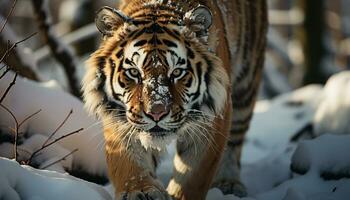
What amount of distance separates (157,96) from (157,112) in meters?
0.08

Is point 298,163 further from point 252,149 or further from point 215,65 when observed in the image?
point 252,149

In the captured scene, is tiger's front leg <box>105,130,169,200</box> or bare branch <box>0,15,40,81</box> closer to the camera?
tiger's front leg <box>105,130,169,200</box>

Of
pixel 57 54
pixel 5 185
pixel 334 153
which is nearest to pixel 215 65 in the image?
pixel 334 153

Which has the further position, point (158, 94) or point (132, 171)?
point (132, 171)

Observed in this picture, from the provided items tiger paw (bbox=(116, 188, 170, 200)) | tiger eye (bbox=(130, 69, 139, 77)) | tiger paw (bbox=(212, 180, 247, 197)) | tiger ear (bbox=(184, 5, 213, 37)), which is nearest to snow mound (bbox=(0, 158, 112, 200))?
tiger paw (bbox=(116, 188, 170, 200))

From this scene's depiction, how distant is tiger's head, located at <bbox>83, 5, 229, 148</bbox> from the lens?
3.26 metres

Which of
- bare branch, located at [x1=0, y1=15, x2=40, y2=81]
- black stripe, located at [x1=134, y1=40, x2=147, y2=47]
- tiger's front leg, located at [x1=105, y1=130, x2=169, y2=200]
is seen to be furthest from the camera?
bare branch, located at [x1=0, y1=15, x2=40, y2=81]

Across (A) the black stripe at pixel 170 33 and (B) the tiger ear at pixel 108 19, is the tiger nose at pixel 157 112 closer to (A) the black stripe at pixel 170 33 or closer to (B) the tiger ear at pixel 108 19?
(A) the black stripe at pixel 170 33

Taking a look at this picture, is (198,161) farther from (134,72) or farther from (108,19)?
(108,19)

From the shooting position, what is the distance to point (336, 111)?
529 centimetres

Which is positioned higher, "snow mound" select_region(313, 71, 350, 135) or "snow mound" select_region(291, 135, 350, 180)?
"snow mound" select_region(291, 135, 350, 180)

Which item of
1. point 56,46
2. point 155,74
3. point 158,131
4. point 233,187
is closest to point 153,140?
point 158,131

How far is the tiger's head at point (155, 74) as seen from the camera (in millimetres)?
3258

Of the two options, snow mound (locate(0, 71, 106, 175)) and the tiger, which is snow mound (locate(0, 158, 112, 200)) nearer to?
the tiger
